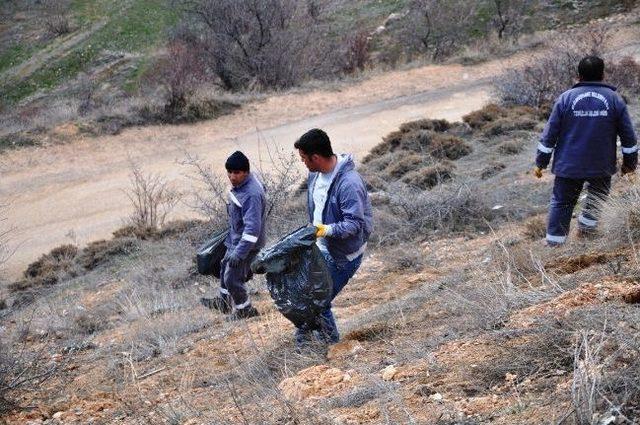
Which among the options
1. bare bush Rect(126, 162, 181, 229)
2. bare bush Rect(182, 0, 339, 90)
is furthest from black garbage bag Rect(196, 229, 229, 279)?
bare bush Rect(182, 0, 339, 90)

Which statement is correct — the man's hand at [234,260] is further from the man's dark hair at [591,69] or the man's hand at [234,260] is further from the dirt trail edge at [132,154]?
the dirt trail edge at [132,154]

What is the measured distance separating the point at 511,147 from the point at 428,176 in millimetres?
2253

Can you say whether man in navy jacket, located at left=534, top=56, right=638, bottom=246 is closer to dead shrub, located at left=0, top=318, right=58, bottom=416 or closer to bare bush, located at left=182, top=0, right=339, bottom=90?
dead shrub, located at left=0, top=318, right=58, bottom=416

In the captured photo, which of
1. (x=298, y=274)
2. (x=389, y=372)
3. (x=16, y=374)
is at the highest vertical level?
(x=298, y=274)

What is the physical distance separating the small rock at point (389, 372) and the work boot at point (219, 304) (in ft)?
9.23

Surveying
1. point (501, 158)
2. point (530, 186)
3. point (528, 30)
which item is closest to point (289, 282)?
point (530, 186)

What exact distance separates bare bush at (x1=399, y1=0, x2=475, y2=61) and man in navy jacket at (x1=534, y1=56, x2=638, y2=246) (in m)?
20.5

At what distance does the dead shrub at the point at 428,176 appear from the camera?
426 inches

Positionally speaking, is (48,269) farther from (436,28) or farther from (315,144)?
(436,28)

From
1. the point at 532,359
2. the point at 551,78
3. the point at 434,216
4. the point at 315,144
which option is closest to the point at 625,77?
the point at 551,78

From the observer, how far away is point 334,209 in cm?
487

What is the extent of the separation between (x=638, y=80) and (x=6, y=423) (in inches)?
584

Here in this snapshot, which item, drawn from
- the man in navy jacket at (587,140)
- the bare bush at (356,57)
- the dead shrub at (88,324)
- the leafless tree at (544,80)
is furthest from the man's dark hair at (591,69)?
the bare bush at (356,57)

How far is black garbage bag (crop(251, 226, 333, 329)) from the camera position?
15.4ft
